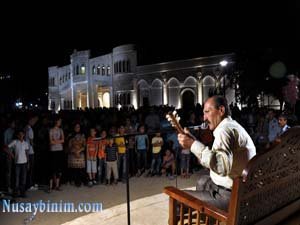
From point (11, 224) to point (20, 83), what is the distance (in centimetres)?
4859

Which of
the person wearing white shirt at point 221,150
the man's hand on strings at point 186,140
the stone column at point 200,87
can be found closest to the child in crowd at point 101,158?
the person wearing white shirt at point 221,150

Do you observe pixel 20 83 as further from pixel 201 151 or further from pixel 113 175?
pixel 201 151

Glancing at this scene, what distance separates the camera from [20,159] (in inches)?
301

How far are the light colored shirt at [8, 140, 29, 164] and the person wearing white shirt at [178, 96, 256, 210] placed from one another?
528 cm

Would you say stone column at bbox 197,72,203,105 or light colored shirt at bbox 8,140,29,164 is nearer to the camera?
light colored shirt at bbox 8,140,29,164

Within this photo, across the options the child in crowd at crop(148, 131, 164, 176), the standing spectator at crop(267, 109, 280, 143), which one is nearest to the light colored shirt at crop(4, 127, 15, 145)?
the child in crowd at crop(148, 131, 164, 176)

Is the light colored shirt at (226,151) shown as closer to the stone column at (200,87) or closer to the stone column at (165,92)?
the stone column at (200,87)

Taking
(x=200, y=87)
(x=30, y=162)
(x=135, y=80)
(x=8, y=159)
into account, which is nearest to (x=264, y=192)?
(x=8, y=159)

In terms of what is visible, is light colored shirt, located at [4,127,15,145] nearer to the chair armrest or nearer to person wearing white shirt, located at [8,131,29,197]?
person wearing white shirt, located at [8,131,29,197]

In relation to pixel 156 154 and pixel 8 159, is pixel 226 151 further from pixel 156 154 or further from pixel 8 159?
pixel 156 154

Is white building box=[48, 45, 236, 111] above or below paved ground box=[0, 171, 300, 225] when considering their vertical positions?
above

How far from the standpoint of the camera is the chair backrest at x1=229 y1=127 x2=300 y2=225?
2297 mm

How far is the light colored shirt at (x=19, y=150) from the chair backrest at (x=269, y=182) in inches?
241

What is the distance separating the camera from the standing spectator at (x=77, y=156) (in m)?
8.80
